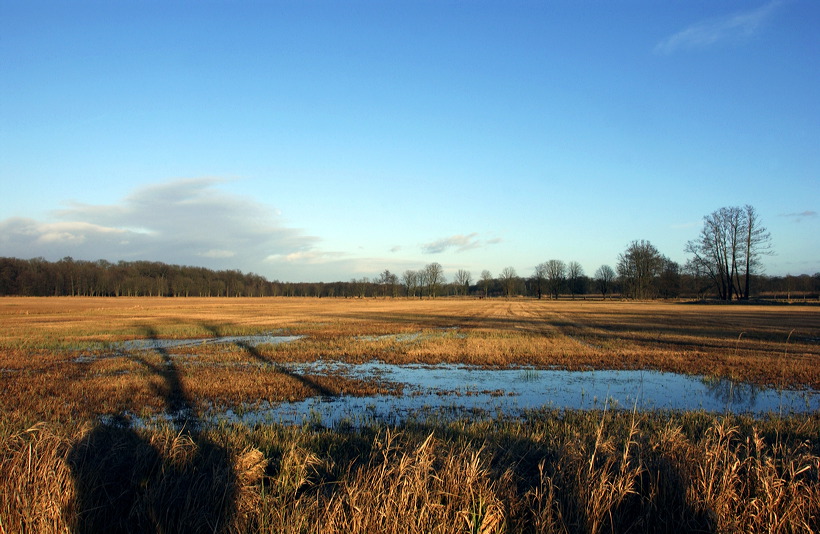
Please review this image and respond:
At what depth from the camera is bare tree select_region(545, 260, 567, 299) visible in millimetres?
145875

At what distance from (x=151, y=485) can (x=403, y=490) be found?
10.2ft

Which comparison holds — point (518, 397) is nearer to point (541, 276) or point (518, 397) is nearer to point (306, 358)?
point (306, 358)

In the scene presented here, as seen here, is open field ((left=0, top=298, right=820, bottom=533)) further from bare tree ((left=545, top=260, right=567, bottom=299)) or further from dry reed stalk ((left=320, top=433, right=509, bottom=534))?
bare tree ((left=545, top=260, right=567, bottom=299))

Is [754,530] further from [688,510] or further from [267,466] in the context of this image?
[267,466]

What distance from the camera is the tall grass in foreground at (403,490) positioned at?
15.6ft

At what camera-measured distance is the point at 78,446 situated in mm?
6172

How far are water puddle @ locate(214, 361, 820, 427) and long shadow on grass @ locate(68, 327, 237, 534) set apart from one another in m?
4.02

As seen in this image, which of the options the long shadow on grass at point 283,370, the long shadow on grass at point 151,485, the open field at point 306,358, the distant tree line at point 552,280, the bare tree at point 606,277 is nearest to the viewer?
the long shadow on grass at point 151,485

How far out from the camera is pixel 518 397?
526 inches

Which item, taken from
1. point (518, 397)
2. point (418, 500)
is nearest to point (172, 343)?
point (518, 397)

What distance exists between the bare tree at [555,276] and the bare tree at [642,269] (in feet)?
114

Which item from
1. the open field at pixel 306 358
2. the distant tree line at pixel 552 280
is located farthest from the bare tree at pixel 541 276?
the open field at pixel 306 358

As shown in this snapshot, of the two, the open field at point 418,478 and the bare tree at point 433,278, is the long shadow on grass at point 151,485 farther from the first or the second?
the bare tree at point 433,278

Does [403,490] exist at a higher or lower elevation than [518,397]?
higher
